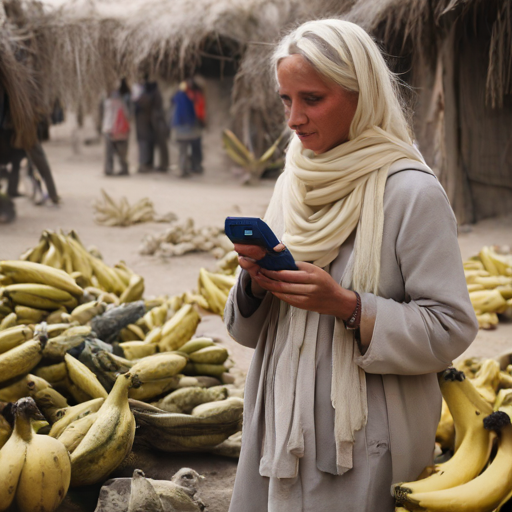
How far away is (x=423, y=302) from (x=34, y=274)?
2.96 m

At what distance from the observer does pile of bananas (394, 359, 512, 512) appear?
5.39 ft

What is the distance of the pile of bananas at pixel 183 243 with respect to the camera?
740 centimetres

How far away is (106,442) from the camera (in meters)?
2.30

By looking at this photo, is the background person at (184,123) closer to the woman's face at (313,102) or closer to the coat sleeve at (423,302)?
the woman's face at (313,102)

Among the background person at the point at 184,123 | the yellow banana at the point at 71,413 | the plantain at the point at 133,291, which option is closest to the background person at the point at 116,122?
the background person at the point at 184,123

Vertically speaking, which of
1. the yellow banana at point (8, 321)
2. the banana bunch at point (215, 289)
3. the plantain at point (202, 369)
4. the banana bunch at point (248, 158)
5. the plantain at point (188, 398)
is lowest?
the banana bunch at point (248, 158)

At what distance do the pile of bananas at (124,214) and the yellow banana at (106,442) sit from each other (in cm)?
728

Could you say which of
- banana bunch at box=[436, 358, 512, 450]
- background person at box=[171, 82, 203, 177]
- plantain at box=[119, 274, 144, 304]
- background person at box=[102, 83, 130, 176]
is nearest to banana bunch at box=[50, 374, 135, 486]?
banana bunch at box=[436, 358, 512, 450]

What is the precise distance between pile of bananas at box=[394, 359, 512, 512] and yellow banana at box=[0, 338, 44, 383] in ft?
5.54

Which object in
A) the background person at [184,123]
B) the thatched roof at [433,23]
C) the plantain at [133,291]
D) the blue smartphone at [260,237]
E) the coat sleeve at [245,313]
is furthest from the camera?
the background person at [184,123]

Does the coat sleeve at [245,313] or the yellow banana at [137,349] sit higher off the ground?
the coat sleeve at [245,313]

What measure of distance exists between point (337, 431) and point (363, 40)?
3.04 feet

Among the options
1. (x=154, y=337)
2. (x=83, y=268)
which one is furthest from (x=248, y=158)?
(x=154, y=337)

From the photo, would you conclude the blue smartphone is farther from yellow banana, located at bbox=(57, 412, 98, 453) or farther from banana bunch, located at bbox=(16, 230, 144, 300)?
banana bunch, located at bbox=(16, 230, 144, 300)
